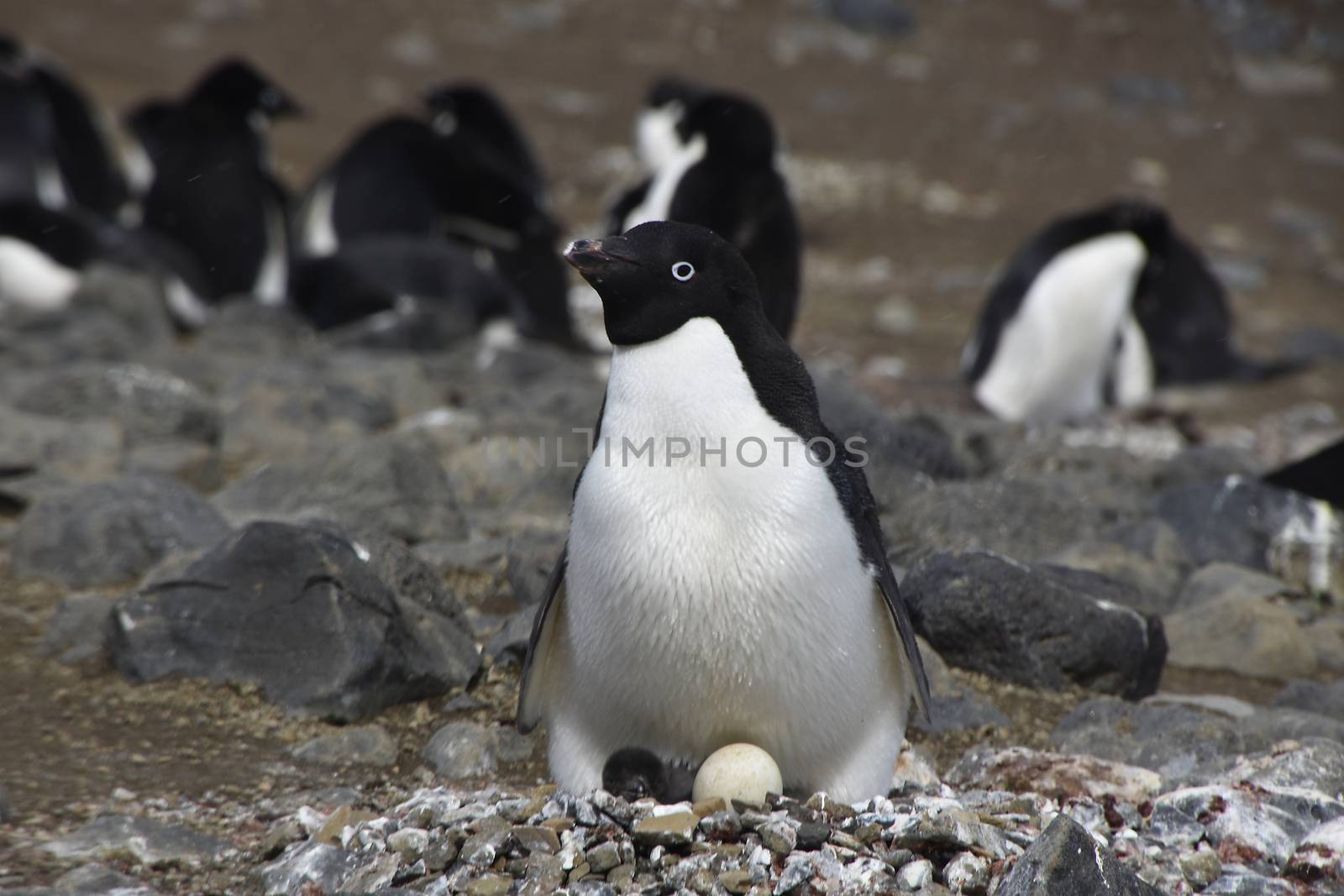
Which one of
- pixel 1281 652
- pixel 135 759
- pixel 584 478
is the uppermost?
pixel 584 478

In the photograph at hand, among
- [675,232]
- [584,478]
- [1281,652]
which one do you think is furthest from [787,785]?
[1281,652]

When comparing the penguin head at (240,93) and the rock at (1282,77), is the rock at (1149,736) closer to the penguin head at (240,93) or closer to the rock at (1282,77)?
the penguin head at (240,93)

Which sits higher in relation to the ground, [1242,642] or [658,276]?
[658,276]

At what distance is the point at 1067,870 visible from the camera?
90.7 inches

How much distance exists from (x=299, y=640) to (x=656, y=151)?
17.7 feet

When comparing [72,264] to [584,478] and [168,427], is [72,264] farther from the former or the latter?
[584,478]

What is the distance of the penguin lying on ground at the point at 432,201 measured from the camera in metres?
9.07

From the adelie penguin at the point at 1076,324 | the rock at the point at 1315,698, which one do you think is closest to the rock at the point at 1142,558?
the rock at the point at 1315,698

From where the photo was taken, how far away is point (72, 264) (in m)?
7.87

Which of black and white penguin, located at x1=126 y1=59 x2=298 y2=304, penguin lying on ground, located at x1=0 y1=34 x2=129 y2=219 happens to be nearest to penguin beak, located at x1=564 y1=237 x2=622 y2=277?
black and white penguin, located at x1=126 y1=59 x2=298 y2=304

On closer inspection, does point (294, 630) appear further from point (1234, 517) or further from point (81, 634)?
point (1234, 517)

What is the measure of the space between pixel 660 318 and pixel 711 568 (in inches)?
17.9

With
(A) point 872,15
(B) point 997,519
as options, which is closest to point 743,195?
(B) point 997,519

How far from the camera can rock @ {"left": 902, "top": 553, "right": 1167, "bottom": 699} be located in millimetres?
3596
